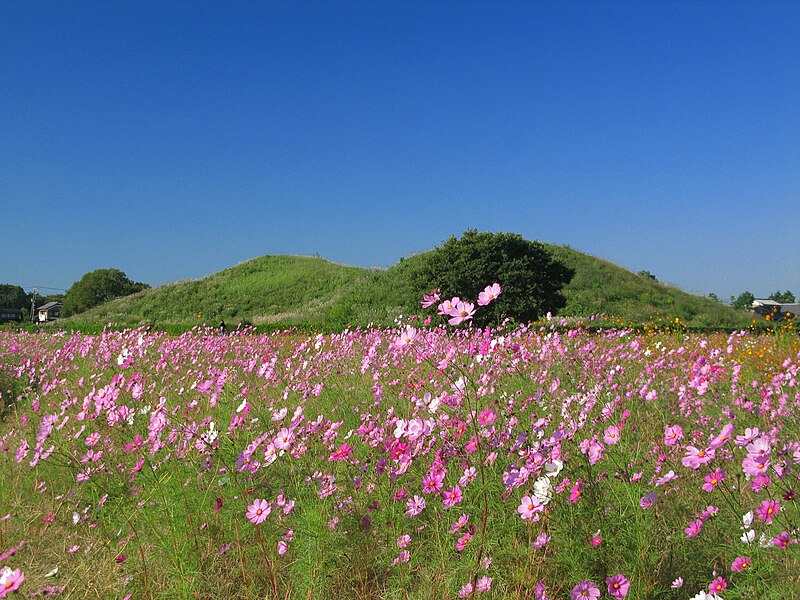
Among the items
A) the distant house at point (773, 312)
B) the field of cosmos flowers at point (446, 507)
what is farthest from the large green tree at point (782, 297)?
the field of cosmos flowers at point (446, 507)

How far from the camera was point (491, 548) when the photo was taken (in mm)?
2301

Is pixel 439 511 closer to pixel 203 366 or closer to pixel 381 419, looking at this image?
pixel 381 419

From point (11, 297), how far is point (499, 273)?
87426mm

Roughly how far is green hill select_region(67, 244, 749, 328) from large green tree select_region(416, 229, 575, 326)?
0.84 m

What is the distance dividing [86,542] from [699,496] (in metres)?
3.04

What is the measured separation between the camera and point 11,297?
264 ft

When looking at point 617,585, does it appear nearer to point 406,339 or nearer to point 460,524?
point 460,524

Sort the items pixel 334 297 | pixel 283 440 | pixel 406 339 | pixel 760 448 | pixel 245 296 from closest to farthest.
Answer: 1. pixel 760 448
2. pixel 406 339
3. pixel 283 440
4. pixel 334 297
5. pixel 245 296

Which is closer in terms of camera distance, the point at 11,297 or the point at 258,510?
the point at 258,510

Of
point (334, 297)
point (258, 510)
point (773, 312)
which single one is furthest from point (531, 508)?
point (334, 297)

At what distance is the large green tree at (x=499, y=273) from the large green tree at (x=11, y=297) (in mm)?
83602

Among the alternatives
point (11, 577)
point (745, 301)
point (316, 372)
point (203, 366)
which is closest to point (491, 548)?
point (11, 577)

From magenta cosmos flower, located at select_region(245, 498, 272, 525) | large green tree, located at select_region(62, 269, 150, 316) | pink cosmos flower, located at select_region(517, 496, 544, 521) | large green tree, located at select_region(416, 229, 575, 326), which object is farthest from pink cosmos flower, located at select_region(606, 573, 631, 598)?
large green tree, located at select_region(62, 269, 150, 316)

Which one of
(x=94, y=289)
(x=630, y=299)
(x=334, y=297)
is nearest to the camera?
(x=630, y=299)
